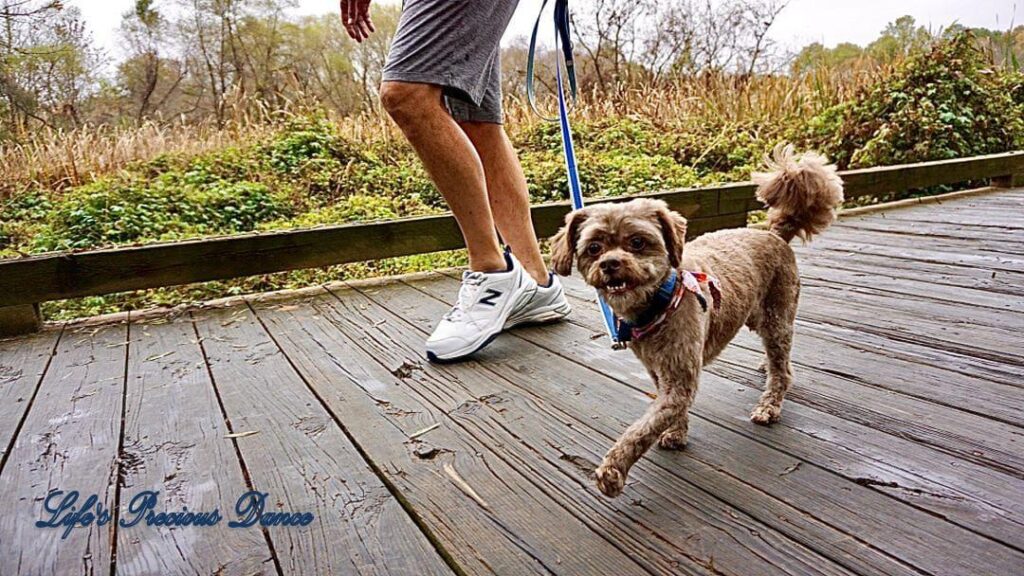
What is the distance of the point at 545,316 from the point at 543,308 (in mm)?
42

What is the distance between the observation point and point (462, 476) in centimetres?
171

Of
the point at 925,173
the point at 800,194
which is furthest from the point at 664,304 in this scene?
the point at 925,173

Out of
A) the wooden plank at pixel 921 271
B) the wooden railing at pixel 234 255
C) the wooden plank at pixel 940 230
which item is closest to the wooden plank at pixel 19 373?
the wooden railing at pixel 234 255

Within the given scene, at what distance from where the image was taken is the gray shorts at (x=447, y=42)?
240 centimetres

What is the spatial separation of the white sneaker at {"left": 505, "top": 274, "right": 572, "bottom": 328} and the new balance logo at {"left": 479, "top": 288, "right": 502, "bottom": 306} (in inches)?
6.2

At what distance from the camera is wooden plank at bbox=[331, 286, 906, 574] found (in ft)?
4.37

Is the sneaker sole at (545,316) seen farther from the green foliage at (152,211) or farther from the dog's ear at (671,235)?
the green foliage at (152,211)

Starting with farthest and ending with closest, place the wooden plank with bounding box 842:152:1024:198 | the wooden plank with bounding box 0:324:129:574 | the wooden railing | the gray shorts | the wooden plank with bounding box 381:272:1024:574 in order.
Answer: the wooden plank with bounding box 842:152:1024:198
the wooden railing
the gray shorts
the wooden plank with bounding box 0:324:129:574
the wooden plank with bounding box 381:272:1024:574

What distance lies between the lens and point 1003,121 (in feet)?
24.3

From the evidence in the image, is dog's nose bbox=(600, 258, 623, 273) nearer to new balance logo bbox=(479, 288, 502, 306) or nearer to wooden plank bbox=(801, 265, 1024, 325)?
new balance logo bbox=(479, 288, 502, 306)

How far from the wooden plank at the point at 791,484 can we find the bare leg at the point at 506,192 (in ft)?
2.72

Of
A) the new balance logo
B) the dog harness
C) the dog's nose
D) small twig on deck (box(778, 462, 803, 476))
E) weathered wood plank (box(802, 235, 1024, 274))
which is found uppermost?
the dog's nose

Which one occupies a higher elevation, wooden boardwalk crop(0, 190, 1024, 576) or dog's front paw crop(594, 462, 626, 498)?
dog's front paw crop(594, 462, 626, 498)

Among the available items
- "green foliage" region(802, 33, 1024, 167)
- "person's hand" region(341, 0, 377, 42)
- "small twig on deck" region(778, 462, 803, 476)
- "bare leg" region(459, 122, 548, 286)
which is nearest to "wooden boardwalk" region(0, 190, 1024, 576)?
"small twig on deck" region(778, 462, 803, 476)
